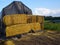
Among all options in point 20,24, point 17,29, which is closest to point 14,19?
point 20,24

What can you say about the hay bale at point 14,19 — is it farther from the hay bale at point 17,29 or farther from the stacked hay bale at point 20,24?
the hay bale at point 17,29

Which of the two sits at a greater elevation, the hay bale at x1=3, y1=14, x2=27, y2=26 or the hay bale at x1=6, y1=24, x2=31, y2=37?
the hay bale at x1=3, y1=14, x2=27, y2=26

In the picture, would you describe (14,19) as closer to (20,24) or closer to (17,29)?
(20,24)

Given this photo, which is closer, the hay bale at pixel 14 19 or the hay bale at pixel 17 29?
the hay bale at pixel 17 29

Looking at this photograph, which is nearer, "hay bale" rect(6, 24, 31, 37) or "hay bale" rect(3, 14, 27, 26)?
"hay bale" rect(6, 24, 31, 37)

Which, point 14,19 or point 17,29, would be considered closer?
point 17,29

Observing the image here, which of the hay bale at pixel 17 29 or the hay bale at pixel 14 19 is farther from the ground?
the hay bale at pixel 14 19

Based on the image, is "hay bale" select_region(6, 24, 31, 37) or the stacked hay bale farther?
the stacked hay bale

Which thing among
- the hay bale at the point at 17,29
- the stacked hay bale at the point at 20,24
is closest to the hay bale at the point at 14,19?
the stacked hay bale at the point at 20,24

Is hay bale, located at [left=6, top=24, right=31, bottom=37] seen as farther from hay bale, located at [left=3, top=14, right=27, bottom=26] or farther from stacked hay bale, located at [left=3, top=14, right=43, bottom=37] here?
hay bale, located at [left=3, top=14, right=27, bottom=26]

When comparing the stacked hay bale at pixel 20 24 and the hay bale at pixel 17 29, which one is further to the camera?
the stacked hay bale at pixel 20 24

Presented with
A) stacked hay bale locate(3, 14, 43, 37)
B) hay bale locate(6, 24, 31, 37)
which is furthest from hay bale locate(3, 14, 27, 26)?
hay bale locate(6, 24, 31, 37)

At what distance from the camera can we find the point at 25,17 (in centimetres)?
973

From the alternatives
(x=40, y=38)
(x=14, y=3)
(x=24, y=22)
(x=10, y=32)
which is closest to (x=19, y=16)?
(x=24, y=22)
